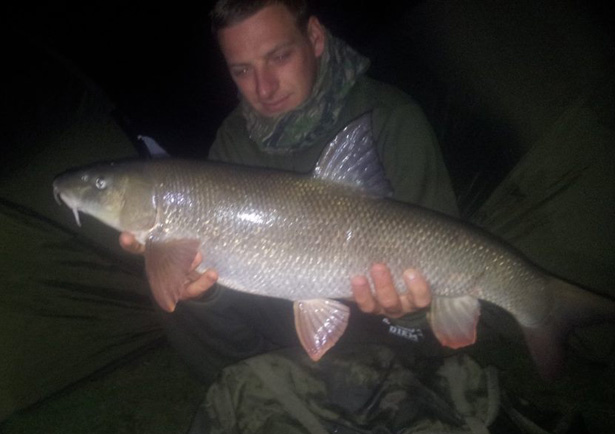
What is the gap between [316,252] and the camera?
174 centimetres

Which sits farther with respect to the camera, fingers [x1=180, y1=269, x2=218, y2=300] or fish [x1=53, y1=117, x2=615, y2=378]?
fingers [x1=180, y1=269, x2=218, y2=300]

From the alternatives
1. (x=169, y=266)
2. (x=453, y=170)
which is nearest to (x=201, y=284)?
(x=169, y=266)

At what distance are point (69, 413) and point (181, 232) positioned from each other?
127 centimetres

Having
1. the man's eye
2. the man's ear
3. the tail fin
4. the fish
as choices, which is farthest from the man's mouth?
the tail fin

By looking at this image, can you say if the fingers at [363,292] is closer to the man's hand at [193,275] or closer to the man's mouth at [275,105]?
the man's hand at [193,275]

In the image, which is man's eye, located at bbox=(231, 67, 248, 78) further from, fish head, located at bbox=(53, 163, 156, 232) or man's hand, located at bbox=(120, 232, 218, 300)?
man's hand, located at bbox=(120, 232, 218, 300)

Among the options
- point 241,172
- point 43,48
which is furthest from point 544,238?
point 43,48

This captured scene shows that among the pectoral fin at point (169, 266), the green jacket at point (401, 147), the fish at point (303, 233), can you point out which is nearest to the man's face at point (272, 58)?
the green jacket at point (401, 147)

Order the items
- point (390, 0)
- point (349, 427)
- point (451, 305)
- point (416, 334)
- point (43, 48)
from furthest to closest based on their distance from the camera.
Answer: point (390, 0)
point (43, 48)
point (416, 334)
point (451, 305)
point (349, 427)

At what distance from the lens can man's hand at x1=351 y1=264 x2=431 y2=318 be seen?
5.67 ft

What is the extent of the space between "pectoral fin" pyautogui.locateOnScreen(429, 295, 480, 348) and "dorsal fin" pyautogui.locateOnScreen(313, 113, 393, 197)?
17.8 inches

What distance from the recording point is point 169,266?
5.59ft

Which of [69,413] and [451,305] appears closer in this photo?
[451,305]

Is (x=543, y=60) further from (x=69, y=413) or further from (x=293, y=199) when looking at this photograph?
(x=69, y=413)
